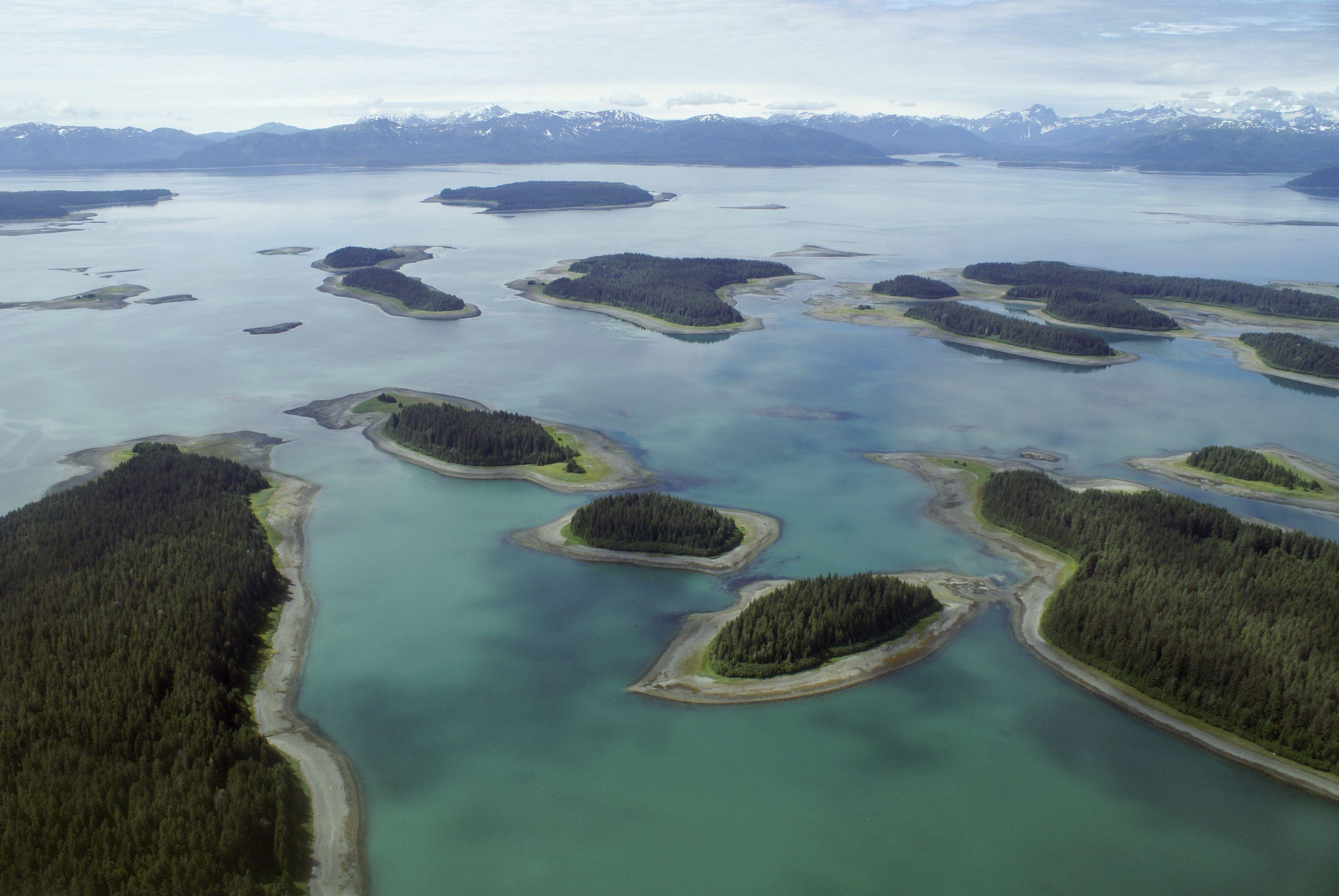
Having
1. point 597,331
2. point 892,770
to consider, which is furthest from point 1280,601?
point 597,331

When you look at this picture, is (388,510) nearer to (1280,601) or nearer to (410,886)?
(410,886)

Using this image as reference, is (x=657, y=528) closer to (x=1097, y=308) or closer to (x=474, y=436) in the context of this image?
(x=474, y=436)

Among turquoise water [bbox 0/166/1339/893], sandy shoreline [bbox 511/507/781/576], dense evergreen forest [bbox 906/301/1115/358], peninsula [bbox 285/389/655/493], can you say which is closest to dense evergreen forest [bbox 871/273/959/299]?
dense evergreen forest [bbox 906/301/1115/358]

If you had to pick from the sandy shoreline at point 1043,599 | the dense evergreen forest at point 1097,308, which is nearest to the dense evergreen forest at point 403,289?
the sandy shoreline at point 1043,599

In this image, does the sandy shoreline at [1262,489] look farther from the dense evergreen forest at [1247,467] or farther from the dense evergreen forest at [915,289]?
the dense evergreen forest at [915,289]

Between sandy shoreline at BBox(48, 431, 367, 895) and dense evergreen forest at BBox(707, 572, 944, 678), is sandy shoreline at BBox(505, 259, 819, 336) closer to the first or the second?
sandy shoreline at BBox(48, 431, 367, 895)
